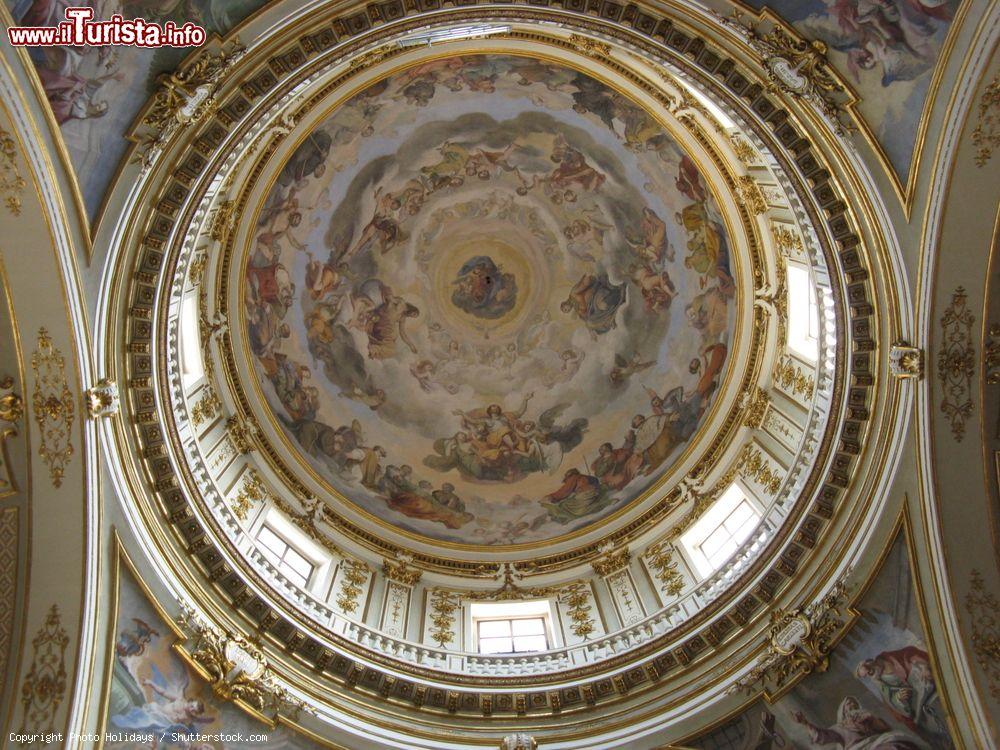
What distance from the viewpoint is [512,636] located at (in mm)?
18859

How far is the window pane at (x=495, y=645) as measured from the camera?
59.3 feet

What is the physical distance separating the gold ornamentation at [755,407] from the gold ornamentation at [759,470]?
64 cm

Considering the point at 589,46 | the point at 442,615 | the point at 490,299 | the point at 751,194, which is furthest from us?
the point at 490,299

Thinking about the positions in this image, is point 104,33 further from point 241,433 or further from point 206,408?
point 241,433

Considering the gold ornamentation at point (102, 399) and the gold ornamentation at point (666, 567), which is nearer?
the gold ornamentation at point (102, 399)

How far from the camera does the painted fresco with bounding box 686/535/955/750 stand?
12750 millimetres

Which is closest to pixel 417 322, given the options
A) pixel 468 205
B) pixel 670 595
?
pixel 468 205

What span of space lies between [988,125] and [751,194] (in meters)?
8.72

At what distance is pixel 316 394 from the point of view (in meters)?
24.3

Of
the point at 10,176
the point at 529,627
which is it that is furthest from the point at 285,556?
the point at 10,176

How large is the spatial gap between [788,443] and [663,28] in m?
9.36

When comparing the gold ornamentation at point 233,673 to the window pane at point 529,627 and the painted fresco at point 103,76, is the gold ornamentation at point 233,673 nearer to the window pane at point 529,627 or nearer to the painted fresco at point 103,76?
the window pane at point 529,627

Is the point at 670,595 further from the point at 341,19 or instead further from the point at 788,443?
the point at 341,19

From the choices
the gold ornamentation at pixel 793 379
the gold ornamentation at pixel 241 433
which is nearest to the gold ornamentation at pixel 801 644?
the gold ornamentation at pixel 793 379
